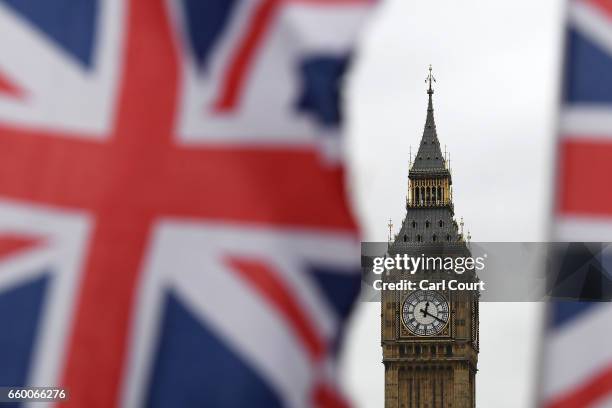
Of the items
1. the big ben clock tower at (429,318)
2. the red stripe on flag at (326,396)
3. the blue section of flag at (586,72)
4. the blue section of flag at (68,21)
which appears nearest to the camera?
the red stripe on flag at (326,396)

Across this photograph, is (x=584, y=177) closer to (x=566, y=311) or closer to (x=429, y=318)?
(x=566, y=311)

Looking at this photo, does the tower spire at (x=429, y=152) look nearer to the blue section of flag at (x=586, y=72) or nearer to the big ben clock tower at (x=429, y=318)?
the big ben clock tower at (x=429, y=318)

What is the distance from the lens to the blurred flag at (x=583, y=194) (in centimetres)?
948

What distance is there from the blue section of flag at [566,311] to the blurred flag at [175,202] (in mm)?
1226

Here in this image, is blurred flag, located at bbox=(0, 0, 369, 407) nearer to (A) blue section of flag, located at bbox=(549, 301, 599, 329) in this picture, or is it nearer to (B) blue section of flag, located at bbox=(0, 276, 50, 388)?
(B) blue section of flag, located at bbox=(0, 276, 50, 388)

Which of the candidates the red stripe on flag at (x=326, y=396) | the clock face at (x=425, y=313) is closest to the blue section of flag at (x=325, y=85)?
the red stripe on flag at (x=326, y=396)

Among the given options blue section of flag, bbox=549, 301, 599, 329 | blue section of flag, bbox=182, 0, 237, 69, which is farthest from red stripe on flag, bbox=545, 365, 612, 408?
blue section of flag, bbox=182, 0, 237, 69

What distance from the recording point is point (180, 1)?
9898mm

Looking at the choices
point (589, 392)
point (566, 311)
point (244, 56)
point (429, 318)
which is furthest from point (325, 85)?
point (429, 318)

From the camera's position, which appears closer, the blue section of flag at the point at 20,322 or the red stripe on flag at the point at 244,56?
the blue section of flag at the point at 20,322

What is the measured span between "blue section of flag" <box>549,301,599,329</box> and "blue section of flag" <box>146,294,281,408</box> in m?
1.73

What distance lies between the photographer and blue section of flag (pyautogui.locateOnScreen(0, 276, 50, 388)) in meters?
9.41

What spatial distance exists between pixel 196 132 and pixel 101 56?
0.75 m

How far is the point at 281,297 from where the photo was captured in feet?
31.4
